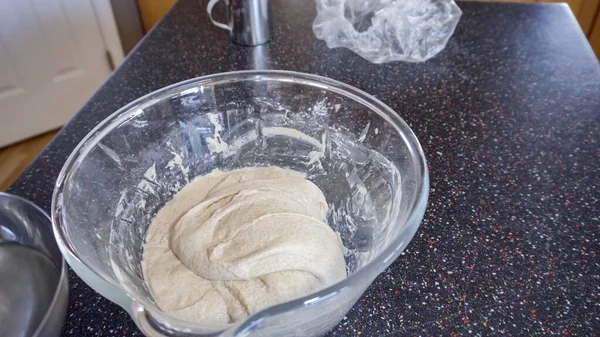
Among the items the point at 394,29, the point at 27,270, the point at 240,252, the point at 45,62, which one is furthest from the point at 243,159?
the point at 45,62

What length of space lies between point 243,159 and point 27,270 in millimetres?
350

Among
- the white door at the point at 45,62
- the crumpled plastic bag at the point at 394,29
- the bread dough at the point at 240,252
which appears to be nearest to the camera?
the bread dough at the point at 240,252

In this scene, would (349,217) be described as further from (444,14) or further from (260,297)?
(444,14)

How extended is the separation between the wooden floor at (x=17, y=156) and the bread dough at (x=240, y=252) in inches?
64.2

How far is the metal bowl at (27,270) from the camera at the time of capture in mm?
539

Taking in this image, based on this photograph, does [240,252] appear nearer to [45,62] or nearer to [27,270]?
[27,270]

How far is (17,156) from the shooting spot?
203cm

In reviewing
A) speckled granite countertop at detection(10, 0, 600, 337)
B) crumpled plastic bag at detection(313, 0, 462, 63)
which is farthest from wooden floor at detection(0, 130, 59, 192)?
crumpled plastic bag at detection(313, 0, 462, 63)

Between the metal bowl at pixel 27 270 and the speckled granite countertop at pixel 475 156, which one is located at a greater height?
the metal bowl at pixel 27 270

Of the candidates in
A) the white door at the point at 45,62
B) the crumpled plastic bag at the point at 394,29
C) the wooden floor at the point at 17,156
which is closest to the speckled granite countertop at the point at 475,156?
the crumpled plastic bag at the point at 394,29

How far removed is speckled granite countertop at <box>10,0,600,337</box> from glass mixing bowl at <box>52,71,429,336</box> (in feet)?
0.28

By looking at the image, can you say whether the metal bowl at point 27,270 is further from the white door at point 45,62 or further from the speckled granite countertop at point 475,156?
the white door at point 45,62

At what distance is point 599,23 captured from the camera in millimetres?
1991

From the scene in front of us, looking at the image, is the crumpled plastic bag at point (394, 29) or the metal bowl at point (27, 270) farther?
the crumpled plastic bag at point (394, 29)
